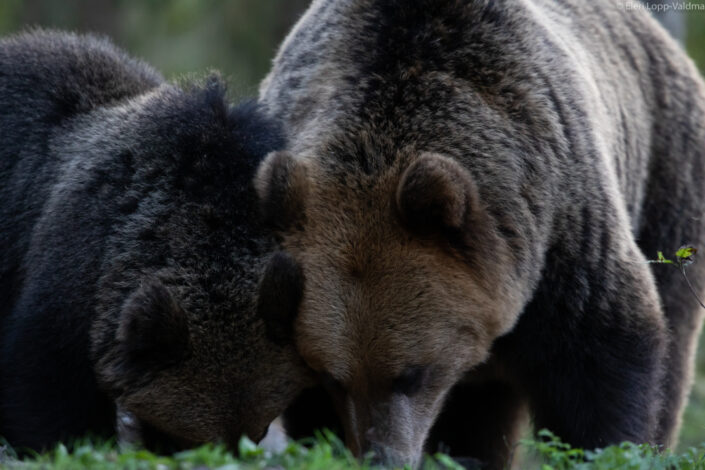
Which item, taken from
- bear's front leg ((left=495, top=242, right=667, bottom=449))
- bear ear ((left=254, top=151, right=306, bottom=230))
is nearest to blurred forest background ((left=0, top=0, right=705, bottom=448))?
bear's front leg ((left=495, top=242, right=667, bottom=449))

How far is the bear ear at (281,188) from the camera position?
18.1ft

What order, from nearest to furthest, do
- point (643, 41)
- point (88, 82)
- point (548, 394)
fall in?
1. point (548, 394)
2. point (88, 82)
3. point (643, 41)

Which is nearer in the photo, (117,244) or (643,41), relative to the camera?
(117,244)

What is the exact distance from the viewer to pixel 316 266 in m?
5.48

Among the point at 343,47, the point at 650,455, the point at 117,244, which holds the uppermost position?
the point at 343,47

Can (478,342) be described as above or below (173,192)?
below

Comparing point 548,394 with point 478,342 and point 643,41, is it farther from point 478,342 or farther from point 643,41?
point 643,41

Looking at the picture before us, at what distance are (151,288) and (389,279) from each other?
3.95 feet

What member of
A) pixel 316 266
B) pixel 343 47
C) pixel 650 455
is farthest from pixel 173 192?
pixel 650 455

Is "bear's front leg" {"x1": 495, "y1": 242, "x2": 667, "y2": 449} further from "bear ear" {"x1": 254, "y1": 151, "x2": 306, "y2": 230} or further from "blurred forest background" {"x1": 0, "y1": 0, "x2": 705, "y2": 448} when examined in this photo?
"blurred forest background" {"x1": 0, "y1": 0, "x2": 705, "y2": 448}

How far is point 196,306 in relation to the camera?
549 cm

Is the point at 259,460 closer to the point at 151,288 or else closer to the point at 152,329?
the point at 152,329

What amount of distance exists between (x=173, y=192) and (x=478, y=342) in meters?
1.83

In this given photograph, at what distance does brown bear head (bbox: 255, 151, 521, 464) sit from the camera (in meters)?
5.38
